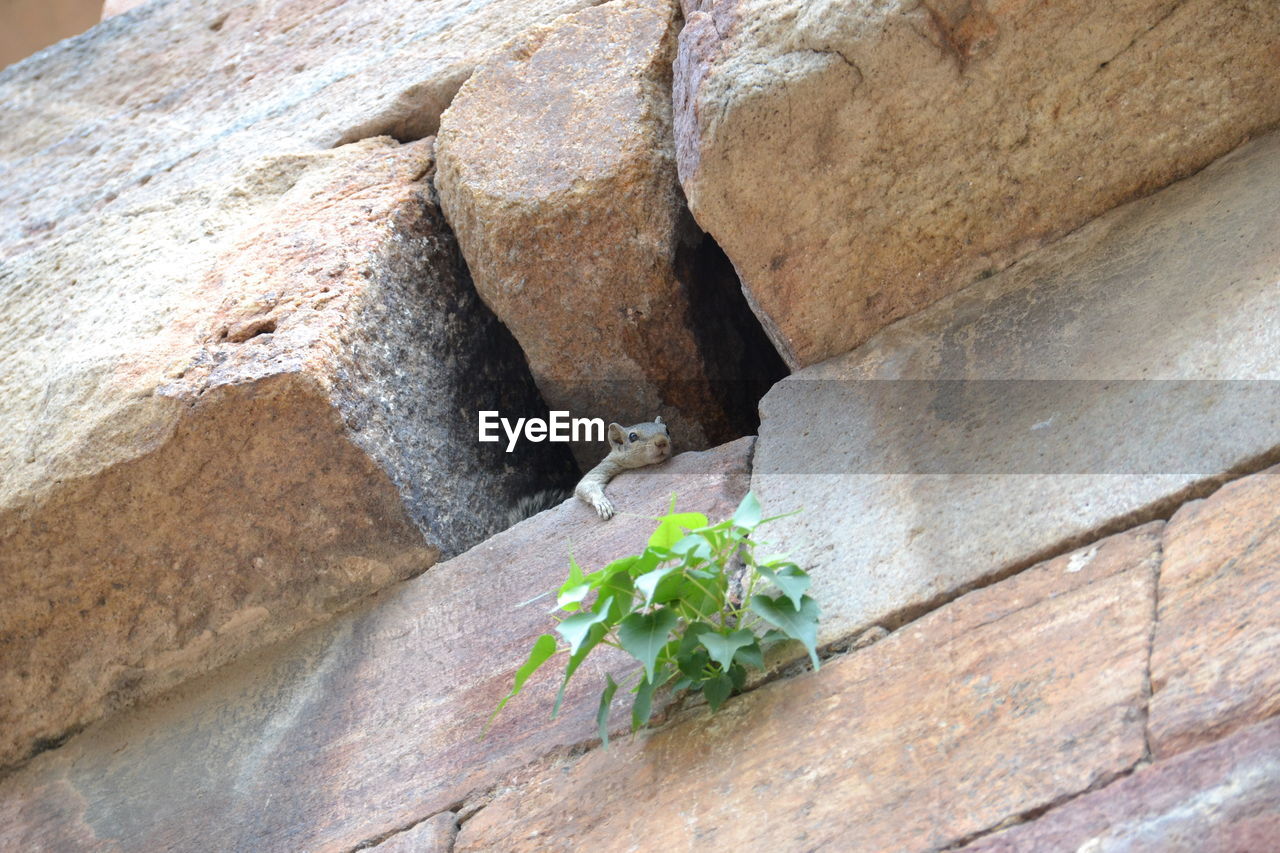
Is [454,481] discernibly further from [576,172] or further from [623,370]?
[576,172]

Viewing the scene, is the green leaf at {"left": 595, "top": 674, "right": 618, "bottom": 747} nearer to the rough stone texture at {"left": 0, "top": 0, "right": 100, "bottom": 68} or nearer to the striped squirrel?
the striped squirrel

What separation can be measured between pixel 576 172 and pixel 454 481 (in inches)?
35.5

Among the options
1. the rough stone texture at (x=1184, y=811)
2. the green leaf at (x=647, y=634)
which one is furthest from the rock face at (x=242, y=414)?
the rough stone texture at (x=1184, y=811)

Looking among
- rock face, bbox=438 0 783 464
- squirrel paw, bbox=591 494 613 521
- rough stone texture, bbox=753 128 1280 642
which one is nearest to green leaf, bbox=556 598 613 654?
rough stone texture, bbox=753 128 1280 642

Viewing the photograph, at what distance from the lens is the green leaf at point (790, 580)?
2.29 m

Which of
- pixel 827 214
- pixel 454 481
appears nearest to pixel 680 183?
pixel 827 214

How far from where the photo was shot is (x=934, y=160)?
286 cm

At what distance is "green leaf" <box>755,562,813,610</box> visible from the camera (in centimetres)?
229

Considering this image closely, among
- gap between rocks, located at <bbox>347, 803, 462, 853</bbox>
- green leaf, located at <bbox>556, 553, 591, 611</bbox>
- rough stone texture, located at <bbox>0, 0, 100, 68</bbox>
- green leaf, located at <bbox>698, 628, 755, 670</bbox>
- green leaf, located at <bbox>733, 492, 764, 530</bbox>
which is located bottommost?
gap between rocks, located at <bbox>347, 803, 462, 853</bbox>

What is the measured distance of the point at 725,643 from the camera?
2.30 m

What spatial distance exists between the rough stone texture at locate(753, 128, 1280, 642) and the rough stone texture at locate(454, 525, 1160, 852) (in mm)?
122

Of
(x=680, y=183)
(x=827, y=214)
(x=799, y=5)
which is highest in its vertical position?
(x=799, y=5)

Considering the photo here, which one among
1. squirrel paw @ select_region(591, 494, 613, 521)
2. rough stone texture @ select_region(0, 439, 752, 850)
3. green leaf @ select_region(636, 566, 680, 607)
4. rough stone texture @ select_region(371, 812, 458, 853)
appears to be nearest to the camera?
green leaf @ select_region(636, 566, 680, 607)

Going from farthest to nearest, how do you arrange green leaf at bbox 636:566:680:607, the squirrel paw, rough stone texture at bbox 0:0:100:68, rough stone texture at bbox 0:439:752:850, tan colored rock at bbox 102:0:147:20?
rough stone texture at bbox 0:0:100:68, tan colored rock at bbox 102:0:147:20, the squirrel paw, rough stone texture at bbox 0:439:752:850, green leaf at bbox 636:566:680:607
